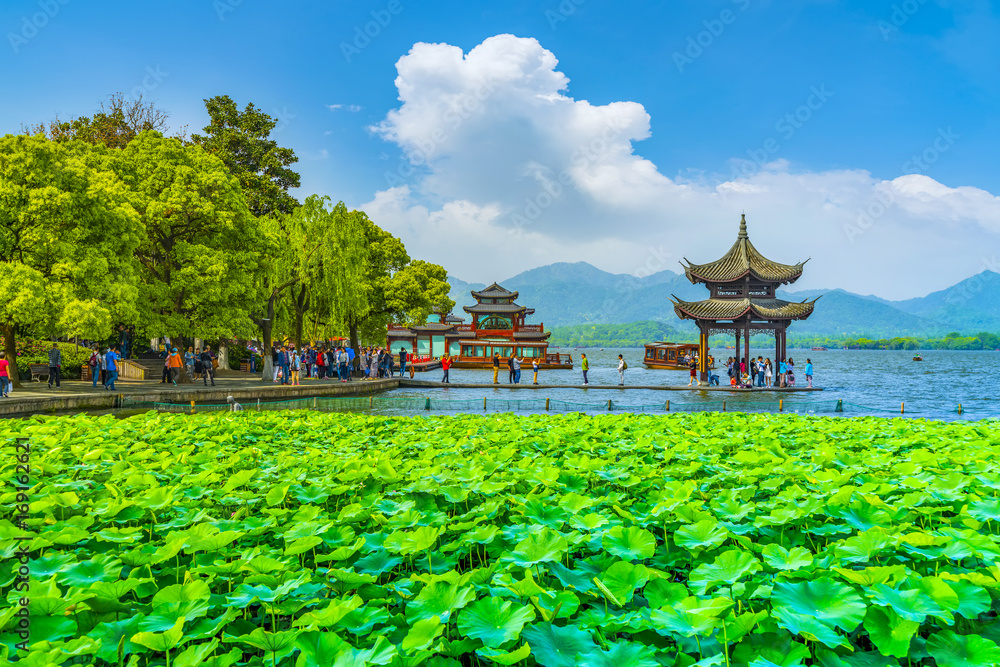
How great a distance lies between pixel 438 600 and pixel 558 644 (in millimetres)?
363

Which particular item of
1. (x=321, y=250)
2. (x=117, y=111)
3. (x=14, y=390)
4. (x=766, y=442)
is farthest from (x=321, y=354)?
(x=766, y=442)

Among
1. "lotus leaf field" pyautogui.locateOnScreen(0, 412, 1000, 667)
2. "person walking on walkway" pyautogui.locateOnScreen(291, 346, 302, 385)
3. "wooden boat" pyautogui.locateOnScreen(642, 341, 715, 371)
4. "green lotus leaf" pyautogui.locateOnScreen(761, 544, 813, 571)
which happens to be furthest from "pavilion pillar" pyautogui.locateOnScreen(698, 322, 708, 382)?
"green lotus leaf" pyautogui.locateOnScreen(761, 544, 813, 571)

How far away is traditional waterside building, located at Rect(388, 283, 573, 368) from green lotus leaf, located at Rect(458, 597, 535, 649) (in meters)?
44.1

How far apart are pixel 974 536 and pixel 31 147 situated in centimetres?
1910

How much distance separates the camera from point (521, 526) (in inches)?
93.7

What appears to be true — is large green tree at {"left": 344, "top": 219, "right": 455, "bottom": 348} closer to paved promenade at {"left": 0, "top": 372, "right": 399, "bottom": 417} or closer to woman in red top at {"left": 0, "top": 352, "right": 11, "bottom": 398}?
paved promenade at {"left": 0, "top": 372, "right": 399, "bottom": 417}

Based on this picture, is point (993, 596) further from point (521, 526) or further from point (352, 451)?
point (352, 451)

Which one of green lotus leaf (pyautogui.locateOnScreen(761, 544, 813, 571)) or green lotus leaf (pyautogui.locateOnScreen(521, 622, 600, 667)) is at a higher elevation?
green lotus leaf (pyautogui.locateOnScreen(761, 544, 813, 571))

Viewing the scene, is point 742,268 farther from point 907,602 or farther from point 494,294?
point 907,602

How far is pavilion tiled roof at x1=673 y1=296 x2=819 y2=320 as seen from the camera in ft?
90.5

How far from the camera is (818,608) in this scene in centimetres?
160

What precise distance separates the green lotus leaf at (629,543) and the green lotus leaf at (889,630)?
25.9 inches

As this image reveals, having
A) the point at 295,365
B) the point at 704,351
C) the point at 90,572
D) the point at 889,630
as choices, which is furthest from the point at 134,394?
the point at 704,351

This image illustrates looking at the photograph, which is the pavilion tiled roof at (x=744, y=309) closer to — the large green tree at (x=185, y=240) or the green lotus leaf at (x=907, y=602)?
the large green tree at (x=185, y=240)
